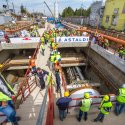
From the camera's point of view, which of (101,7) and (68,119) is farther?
(101,7)

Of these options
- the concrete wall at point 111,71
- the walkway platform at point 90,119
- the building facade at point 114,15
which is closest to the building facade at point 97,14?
the building facade at point 114,15

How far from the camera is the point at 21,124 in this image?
5.86 m

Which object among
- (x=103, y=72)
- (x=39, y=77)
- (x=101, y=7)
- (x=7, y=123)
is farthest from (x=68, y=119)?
(x=101, y=7)

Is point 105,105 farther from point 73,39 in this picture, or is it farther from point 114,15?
point 114,15

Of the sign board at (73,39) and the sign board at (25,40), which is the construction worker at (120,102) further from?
the sign board at (25,40)

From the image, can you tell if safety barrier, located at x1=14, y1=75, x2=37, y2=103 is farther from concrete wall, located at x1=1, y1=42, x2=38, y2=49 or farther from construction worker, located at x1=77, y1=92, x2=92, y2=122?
concrete wall, located at x1=1, y1=42, x2=38, y2=49

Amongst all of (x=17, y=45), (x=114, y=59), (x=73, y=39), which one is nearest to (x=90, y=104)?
(x=114, y=59)

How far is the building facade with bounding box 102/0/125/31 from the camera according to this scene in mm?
31828

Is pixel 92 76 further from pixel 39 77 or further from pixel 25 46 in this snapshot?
pixel 39 77

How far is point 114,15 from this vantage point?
116 feet

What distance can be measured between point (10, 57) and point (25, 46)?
4088mm

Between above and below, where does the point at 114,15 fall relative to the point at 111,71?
above

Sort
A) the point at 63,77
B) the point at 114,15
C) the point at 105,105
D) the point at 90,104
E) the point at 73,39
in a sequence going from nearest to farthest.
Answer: the point at 105,105 < the point at 90,104 < the point at 63,77 < the point at 73,39 < the point at 114,15

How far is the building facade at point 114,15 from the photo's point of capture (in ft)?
104
